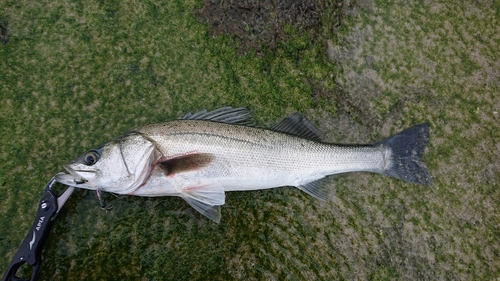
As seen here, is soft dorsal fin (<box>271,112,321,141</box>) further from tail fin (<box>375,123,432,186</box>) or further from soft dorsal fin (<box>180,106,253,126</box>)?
tail fin (<box>375,123,432,186</box>)

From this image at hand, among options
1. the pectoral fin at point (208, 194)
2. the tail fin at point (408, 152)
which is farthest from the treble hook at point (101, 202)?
the tail fin at point (408, 152)

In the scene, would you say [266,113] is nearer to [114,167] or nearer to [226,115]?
[226,115]

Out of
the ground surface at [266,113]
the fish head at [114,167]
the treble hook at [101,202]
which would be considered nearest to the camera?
the fish head at [114,167]

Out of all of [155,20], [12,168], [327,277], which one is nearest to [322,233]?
[327,277]

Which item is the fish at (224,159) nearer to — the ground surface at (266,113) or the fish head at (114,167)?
the fish head at (114,167)

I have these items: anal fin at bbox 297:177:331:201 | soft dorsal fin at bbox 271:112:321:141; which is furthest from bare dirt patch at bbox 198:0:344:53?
anal fin at bbox 297:177:331:201

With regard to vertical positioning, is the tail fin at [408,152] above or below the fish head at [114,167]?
below

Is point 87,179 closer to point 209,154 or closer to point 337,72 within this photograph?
point 209,154
